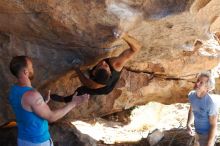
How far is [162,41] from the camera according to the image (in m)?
5.17

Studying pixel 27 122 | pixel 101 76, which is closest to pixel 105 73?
pixel 101 76

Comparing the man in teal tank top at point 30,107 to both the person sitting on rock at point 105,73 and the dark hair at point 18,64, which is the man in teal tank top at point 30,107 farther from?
the person sitting on rock at point 105,73

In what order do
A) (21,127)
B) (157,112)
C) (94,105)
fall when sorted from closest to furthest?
(21,127)
(94,105)
(157,112)

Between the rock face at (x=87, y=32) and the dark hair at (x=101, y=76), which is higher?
the rock face at (x=87, y=32)

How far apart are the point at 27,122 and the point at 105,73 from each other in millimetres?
1574

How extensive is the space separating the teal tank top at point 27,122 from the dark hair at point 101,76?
1.43 meters

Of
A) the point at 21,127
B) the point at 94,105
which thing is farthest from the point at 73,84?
the point at 21,127

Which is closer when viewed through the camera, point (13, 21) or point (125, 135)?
point (13, 21)

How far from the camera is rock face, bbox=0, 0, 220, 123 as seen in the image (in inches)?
172

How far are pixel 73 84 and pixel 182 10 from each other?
7.43 feet

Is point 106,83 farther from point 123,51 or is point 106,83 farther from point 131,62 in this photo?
point 131,62

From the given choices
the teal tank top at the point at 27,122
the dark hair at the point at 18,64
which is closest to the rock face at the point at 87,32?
the dark hair at the point at 18,64

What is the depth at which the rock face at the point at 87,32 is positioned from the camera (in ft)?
14.3

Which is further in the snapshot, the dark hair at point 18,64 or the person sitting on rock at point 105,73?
the person sitting on rock at point 105,73
